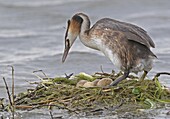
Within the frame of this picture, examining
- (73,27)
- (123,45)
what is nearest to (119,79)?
(123,45)

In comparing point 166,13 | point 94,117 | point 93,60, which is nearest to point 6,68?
point 93,60

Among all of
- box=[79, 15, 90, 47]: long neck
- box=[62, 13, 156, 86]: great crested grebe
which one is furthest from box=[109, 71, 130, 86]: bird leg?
box=[79, 15, 90, 47]: long neck

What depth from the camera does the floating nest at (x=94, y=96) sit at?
28.1 ft

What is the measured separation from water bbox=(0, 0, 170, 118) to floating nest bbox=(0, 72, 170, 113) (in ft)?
5.03

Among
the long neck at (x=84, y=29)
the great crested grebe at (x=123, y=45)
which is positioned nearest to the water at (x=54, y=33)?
the great crested grebe at (x=123, y=45)

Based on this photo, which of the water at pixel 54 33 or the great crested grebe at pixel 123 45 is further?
the water at pixel 54 33

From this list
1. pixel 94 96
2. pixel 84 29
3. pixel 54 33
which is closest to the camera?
pixel 94 96

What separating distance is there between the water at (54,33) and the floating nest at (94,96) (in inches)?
60.4

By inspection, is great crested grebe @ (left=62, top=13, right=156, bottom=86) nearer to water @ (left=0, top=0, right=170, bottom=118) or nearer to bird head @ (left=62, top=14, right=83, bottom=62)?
bird head @ (left=62, top=14, right=83, bottom=62)

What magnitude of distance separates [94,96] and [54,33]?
7308 millimetres

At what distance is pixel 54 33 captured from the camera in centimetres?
1592

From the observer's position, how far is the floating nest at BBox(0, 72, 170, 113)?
8.57 m

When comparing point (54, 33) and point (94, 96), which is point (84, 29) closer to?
point (94, 96)

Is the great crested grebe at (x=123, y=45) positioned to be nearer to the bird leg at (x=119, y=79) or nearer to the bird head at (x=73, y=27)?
the bird leg at (x=119, y=79)
